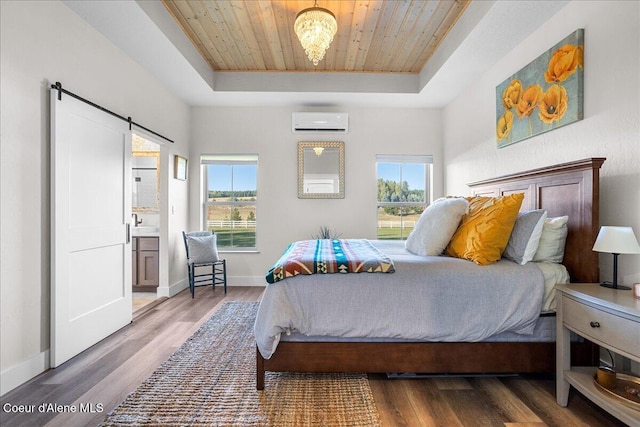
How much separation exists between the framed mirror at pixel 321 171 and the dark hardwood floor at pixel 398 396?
105 inches

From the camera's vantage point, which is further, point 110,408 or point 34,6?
point 34,6

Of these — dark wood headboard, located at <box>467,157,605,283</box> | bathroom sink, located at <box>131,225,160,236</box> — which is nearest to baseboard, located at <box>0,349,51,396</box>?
bathroom sink, located at <box>131,225,160,236</box>

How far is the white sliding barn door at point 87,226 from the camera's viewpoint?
7.08 feet

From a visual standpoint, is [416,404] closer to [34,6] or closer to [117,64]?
[34,6]

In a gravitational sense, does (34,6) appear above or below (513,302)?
above

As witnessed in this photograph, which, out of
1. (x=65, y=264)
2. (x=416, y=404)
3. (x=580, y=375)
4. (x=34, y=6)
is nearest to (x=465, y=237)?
(x=580, y=375)

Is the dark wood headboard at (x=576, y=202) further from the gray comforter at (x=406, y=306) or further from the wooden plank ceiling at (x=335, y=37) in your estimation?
the wooden plank ceiling at (x=335, y=37)

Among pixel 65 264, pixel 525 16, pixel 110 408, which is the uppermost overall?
pixel 525 16

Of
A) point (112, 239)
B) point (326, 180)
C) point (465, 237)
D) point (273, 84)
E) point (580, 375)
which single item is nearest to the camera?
point (580, 375)

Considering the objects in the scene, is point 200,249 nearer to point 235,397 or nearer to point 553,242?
point 235,397

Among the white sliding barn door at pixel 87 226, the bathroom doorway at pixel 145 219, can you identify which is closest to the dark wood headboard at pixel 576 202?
the white sliding barn door at pixel 87 226

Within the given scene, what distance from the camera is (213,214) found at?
4660 mm

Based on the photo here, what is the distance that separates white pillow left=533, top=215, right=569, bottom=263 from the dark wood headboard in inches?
2.4

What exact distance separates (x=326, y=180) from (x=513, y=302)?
10.0ft
